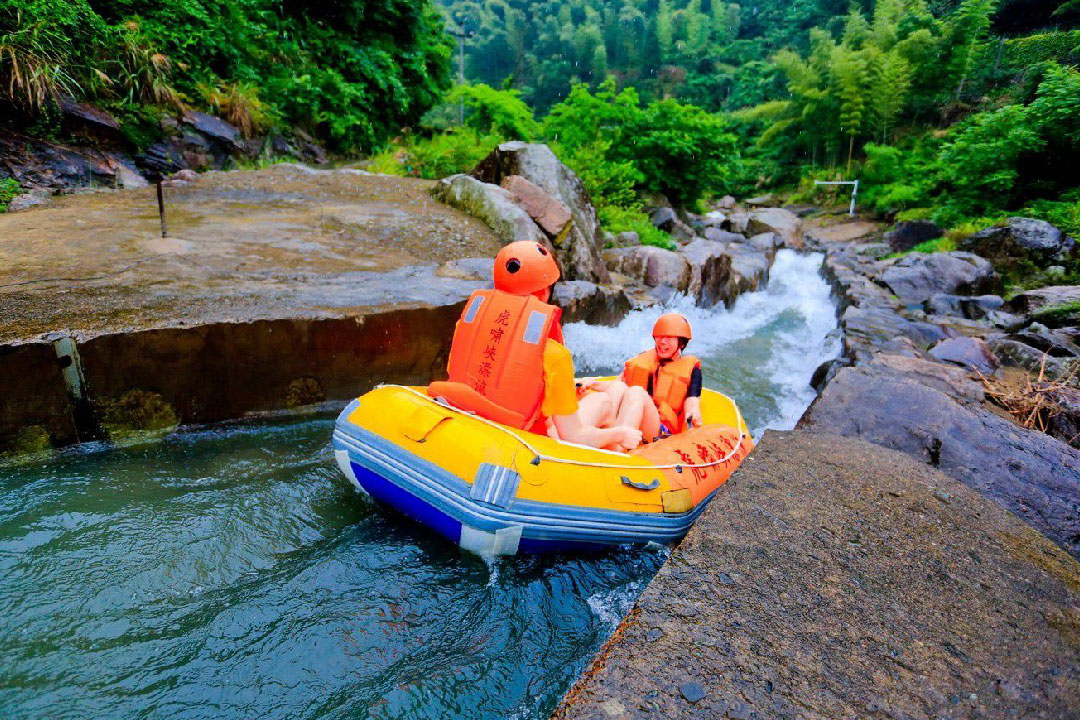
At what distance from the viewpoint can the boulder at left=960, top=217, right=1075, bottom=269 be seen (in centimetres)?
926

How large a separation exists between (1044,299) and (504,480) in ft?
27.6

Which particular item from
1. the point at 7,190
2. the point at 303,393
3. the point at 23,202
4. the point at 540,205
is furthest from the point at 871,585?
the point at 7,190

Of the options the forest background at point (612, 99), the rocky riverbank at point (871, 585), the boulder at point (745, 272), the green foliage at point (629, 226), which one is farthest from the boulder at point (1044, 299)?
the rocky riverbank at point (871, 585)

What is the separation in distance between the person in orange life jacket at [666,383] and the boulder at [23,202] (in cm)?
634

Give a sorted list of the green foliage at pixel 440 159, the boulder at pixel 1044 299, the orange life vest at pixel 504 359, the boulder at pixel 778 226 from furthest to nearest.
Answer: the boulder at pixel 778 226 → the green foliage at pixel 440 159 → the boulder at pixel 1044 299 → the orange life vest at pixel 504 359

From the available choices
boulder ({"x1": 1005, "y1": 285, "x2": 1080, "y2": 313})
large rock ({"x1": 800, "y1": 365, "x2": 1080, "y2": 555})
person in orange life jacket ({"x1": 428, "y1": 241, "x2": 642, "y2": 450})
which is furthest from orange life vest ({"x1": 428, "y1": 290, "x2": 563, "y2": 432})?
boulder ({"x1": 1005, "y1": 285, "x2": 1080, "y2": 313})

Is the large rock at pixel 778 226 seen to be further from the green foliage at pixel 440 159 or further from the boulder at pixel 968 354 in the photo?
the boulder at pixel 968 354

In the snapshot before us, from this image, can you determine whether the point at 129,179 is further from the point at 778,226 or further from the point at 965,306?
the point at 778,226

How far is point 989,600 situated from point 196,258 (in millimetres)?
5444

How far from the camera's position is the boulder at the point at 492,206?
6.75m

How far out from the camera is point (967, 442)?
315cm

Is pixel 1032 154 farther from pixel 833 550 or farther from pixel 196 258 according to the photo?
pixel 196 258

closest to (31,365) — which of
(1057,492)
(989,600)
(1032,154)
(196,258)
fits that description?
(196,258)

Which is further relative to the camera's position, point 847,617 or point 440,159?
point 440,159
